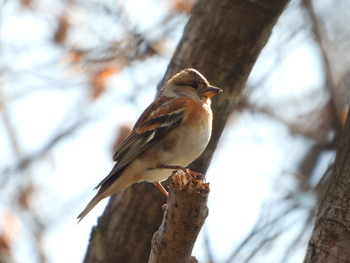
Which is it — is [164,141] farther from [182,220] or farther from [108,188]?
[182,220]

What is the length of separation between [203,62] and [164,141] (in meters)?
0.81

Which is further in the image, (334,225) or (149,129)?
(149,129)

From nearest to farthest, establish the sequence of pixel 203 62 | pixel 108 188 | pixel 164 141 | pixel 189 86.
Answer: pixel 108 188 < pixel 164 141 < pixel 203 62 < pixel 189 86

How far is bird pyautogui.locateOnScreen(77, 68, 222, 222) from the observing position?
537 centimetres

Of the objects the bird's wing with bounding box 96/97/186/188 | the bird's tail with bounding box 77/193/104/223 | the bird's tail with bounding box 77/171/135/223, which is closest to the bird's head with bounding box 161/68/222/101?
the bird's wing with bounding box 96/97/186/188

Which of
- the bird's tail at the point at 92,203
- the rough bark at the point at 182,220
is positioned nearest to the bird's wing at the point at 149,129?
the bird's tail at the point at 92,203

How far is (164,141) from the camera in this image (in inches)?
219

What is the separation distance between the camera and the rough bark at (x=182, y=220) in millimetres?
3631

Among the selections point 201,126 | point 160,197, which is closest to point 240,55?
point 201,126

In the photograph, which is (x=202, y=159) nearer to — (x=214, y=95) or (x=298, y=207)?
(x=214, y=95)

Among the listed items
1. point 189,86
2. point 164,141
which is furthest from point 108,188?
point 189,86

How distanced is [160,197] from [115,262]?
708 millimetres

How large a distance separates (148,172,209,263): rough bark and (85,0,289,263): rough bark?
6.06 ft

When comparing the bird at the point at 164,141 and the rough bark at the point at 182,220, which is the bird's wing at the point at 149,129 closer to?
the bird at the point at 164,141
